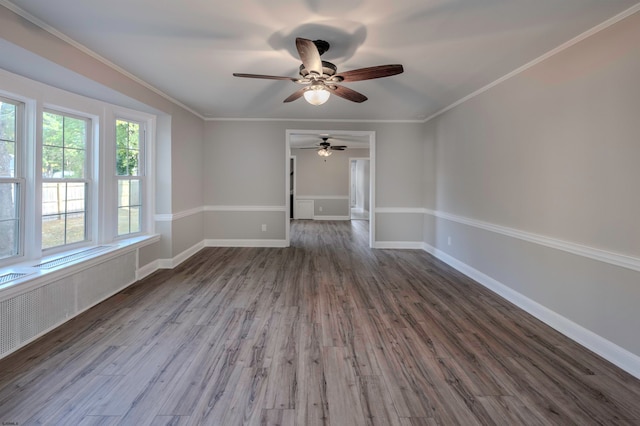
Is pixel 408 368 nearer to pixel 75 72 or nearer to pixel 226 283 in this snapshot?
pixel 226 283

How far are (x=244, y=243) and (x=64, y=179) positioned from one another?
3.24m

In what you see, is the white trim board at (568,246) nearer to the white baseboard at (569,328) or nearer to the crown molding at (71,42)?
the white baseboard at (569,328)

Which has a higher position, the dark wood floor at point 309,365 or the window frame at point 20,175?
the window frame at point 20,175

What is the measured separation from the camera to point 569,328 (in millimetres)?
2650

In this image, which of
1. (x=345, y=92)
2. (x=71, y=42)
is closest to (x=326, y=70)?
(x=345, y=92)

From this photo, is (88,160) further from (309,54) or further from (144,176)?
(309,54)

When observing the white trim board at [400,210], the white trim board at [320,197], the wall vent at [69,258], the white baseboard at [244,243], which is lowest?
the white baseboard at [244,243]

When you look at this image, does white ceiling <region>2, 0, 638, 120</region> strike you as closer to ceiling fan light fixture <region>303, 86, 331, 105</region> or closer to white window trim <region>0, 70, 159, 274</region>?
ceiling fan light fixture <region>303, 86, 331, 105</region>

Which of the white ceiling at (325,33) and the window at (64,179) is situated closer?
the white ceiling at (325,33)

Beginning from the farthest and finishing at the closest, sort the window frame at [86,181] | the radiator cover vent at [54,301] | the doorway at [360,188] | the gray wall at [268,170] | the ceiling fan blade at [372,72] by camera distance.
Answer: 1. the doorway at [360,188]
2. the gray wall at [268,170]
3. the window frame at [86,181]
4. the ceiling fan blade at [372,72]
5. the radiator cover vent at [54,301]

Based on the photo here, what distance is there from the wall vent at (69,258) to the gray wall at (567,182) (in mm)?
4551

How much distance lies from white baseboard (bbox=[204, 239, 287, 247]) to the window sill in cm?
214

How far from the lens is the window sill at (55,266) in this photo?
7.80 feet

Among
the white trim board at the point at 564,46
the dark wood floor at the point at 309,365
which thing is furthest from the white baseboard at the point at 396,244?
the white trim board at the point at 564,46
